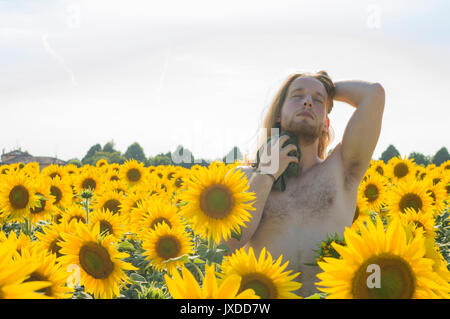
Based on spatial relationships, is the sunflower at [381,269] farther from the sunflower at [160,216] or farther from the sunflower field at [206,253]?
the sunflower at [160,216]

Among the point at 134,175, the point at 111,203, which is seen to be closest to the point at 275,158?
the point at 111,203

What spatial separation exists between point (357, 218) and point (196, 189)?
9.41 ft

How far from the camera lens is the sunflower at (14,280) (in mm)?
934

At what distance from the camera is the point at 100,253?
2.24 m

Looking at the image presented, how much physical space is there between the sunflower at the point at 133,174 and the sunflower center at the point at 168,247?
677cm

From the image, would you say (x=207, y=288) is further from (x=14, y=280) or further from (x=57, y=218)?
(x=57, y=218)

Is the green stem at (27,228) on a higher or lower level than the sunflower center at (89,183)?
lower

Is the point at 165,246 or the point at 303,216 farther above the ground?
the point at 303,216

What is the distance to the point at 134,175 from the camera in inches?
397

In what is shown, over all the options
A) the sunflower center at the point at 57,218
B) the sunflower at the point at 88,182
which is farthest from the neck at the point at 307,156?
the sunflower at the point at 88,182

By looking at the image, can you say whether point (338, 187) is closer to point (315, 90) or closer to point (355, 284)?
point (315, 90)

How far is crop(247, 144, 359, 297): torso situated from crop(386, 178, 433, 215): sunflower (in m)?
2.32

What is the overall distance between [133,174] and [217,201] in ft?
26.4

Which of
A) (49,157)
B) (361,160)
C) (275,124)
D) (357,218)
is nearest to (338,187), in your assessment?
(361,160)
